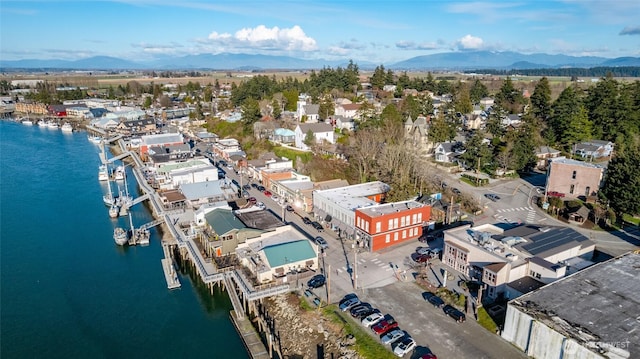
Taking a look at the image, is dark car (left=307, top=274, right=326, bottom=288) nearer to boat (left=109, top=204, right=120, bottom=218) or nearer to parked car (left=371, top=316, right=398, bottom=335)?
parked car (left=371, top=316, right=398, bottom=335)

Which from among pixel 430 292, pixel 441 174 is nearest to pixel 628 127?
pixel 441 174

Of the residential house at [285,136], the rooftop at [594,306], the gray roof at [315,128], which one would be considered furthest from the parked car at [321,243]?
the residential house at [285,136]

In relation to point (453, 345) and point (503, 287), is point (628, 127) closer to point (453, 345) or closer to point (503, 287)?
point (503, 287)

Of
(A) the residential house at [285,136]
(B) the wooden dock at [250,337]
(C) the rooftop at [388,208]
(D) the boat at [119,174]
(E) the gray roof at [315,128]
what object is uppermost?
(E) the gray roof at [315,128]

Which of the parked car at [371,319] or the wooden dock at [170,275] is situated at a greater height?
the parked car at [371,319]

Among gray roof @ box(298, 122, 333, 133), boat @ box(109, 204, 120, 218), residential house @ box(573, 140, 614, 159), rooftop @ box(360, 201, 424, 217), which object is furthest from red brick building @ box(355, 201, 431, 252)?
residential house @ box(573, 140, 614, 159)

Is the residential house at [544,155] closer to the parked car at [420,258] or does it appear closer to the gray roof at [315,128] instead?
the gray roof at [315,128]
